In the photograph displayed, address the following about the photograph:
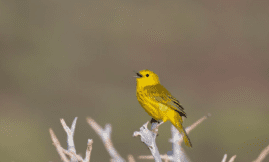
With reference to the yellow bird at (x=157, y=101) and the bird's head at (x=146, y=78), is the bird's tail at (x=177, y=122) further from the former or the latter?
the bird's head at (x=146, y=78)

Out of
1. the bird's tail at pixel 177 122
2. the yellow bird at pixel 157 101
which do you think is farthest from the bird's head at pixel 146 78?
the bird's tail at pixel 177 122

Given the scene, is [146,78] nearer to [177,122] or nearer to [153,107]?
[153,107]

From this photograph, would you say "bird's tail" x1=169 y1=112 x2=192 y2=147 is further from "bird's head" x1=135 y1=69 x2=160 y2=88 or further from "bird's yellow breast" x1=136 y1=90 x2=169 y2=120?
"bird's head" x1=135 y1=69 x2=160 y2=88

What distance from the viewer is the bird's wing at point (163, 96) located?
2.89 meters

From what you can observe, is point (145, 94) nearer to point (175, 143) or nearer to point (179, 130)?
point (179, 130)

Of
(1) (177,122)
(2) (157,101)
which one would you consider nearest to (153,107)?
(2) (157,101)

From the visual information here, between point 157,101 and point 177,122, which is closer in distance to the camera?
point 177,122

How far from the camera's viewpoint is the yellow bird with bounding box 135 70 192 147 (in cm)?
290

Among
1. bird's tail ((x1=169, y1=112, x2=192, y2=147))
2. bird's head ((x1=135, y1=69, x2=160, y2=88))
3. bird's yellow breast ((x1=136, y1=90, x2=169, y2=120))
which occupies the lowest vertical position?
bird's tail ((x1=169, y1=112, x2=192, y2=147))

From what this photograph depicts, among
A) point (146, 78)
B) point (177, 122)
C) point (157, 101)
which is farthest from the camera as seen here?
point (146, 78)

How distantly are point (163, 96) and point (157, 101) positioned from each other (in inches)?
2.7

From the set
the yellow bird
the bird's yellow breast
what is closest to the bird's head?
the yellow bird

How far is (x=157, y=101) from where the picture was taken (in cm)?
298

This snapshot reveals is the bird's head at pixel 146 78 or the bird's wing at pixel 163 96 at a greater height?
the bird's head at pixel 146 78
